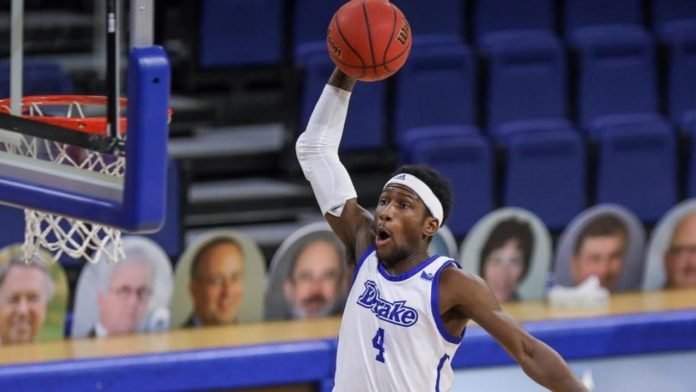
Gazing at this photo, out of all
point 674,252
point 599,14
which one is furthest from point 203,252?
point 599,14

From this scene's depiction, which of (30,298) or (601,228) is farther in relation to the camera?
(601,228)

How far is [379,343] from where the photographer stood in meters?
4.67

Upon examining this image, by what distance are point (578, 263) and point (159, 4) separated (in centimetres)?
363

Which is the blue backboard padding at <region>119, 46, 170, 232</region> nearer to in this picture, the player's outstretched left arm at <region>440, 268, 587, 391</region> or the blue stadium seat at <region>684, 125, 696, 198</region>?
the player's outstretched left arm at <region>440, 268, 587, 391</region>

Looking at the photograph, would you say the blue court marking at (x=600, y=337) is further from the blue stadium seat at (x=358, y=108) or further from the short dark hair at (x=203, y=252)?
the blue stadium seat at (x=358, y=108)

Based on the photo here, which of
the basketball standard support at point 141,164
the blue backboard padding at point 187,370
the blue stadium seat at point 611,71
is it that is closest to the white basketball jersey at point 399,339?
the basketball standard support at point 141,164

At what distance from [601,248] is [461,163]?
107cm

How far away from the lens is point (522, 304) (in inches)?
A: 295

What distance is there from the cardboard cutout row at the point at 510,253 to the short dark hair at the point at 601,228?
7.8 inches

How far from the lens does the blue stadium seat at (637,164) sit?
8.70m

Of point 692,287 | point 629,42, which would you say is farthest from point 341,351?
point 629,42

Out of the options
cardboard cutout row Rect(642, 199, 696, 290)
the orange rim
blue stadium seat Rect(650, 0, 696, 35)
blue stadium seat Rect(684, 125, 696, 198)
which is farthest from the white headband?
blue stadium seat Rect(650, 0, 696, 35)

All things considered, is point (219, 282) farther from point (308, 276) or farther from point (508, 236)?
point (508, 236)

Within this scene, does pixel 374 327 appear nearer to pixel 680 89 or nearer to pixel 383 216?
pixel 383 216
